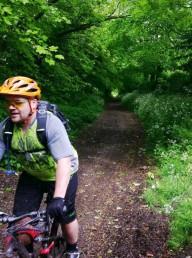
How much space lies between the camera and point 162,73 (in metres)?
31.6

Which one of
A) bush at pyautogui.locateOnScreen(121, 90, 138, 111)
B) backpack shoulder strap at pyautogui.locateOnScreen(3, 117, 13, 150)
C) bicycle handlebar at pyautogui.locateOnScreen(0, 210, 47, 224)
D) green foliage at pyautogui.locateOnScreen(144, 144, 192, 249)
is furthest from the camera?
bush at pyautogui.locateOnScreen(121, 90, 138, 111)

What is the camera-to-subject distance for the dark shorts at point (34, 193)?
413cm

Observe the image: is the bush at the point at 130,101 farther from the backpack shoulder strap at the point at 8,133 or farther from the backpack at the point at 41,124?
the backpack shoulder strap at the point at 8,133

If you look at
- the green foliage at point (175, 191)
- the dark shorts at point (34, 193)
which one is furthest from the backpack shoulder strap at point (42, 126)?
the green foliage at point (175, 191)

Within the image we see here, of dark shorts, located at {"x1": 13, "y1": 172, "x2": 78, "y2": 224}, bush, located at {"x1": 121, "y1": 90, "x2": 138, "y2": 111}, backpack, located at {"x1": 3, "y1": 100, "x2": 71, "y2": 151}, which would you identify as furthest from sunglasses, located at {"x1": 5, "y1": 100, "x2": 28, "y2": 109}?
bush, located at {"x1": 121, "y1": 90, "x2": 138, "y2": 111}

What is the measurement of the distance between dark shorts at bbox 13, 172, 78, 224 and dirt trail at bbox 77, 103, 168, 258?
198cm

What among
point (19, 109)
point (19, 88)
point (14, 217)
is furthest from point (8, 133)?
point (14, 217)

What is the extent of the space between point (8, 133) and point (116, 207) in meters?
4.42

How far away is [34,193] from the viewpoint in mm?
4246

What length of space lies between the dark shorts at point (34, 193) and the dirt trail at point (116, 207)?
1.98 m

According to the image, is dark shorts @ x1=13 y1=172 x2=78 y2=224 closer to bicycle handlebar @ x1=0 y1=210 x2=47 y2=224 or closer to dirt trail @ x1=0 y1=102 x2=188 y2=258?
bicycle handlebar @ x1=0 y1=210 x2=47 y2=224

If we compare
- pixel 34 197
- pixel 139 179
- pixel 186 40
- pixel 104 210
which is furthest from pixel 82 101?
pixel 34 197

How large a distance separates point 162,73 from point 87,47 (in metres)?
14.2

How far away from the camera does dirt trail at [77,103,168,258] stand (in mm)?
6109
